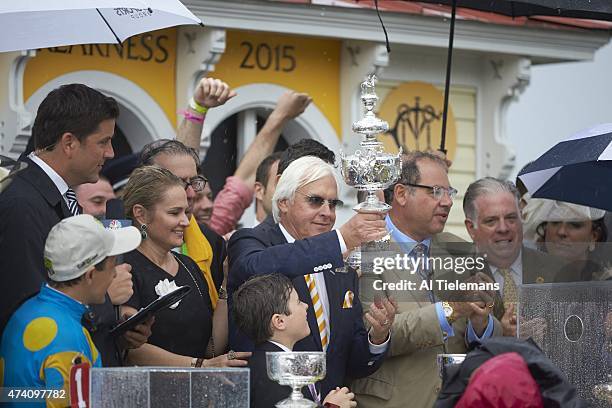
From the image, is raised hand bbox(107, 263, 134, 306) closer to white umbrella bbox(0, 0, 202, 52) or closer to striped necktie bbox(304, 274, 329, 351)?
striped necktie bbox(304, 274, 329, 351)

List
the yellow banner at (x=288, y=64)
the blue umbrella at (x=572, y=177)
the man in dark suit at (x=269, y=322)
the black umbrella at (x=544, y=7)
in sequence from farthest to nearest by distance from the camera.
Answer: the yellow banner at (x=288, y=64) < the blue umbrella at (x=572, y=177) < the black umbrella at (x=544, y=7) < the man in dark suit at (x=269, y=322)

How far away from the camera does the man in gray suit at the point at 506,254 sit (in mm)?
5801

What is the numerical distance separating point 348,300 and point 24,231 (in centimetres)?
142

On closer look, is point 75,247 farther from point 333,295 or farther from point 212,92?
point 212,92

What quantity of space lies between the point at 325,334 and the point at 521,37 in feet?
28.4

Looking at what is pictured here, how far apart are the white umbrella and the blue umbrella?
75.8 inches

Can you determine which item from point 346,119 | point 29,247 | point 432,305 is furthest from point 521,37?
point 29,247

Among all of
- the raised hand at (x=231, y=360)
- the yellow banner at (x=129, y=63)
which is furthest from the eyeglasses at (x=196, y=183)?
the yellow banner at (x=129, y=63)

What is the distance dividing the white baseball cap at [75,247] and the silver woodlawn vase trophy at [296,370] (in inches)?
27.3

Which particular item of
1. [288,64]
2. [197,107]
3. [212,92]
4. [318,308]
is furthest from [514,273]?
[288,64]

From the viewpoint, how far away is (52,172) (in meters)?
5.55

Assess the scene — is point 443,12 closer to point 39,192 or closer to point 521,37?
point 521,37

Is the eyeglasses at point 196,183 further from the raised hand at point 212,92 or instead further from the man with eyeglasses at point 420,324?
the man with eyeglasses at point 420,324

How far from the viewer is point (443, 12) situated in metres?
13.2
